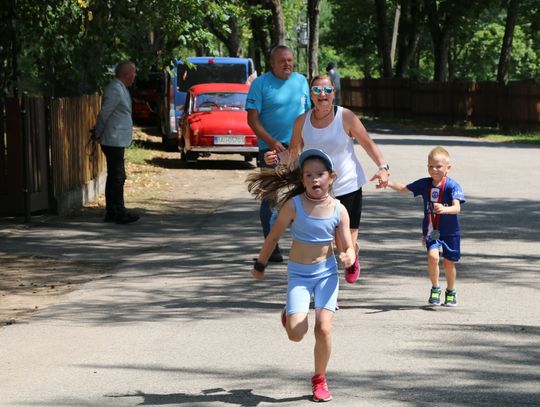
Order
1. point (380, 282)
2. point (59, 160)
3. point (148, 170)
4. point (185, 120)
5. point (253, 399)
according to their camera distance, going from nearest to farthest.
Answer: point (253, 399) → point (380, 282) → point (59, 160) → point (148, 170) → point (185, 120)

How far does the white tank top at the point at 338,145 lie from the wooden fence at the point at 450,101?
30.6 metres

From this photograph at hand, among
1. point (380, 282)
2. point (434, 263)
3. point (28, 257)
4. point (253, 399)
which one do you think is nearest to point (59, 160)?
point (28, 257)

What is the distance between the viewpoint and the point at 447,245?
31.4 ft

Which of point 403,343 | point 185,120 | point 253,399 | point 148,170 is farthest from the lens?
point 185,120

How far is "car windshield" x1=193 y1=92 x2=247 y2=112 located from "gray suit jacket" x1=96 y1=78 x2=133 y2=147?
10300mm

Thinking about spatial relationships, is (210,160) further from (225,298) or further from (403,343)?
(403,343)

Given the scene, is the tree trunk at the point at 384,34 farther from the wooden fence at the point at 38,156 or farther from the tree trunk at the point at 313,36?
the wooden fence at the point at 38,156

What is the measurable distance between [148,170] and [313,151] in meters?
17.4

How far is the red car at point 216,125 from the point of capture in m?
24.6

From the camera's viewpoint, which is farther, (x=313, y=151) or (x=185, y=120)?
(x=185, y=120)

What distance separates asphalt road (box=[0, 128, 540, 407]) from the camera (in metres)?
6.88

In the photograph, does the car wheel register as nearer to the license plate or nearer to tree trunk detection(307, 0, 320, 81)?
the license plate

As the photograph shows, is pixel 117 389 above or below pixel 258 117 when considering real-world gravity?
below

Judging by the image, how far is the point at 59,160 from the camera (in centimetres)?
1641
